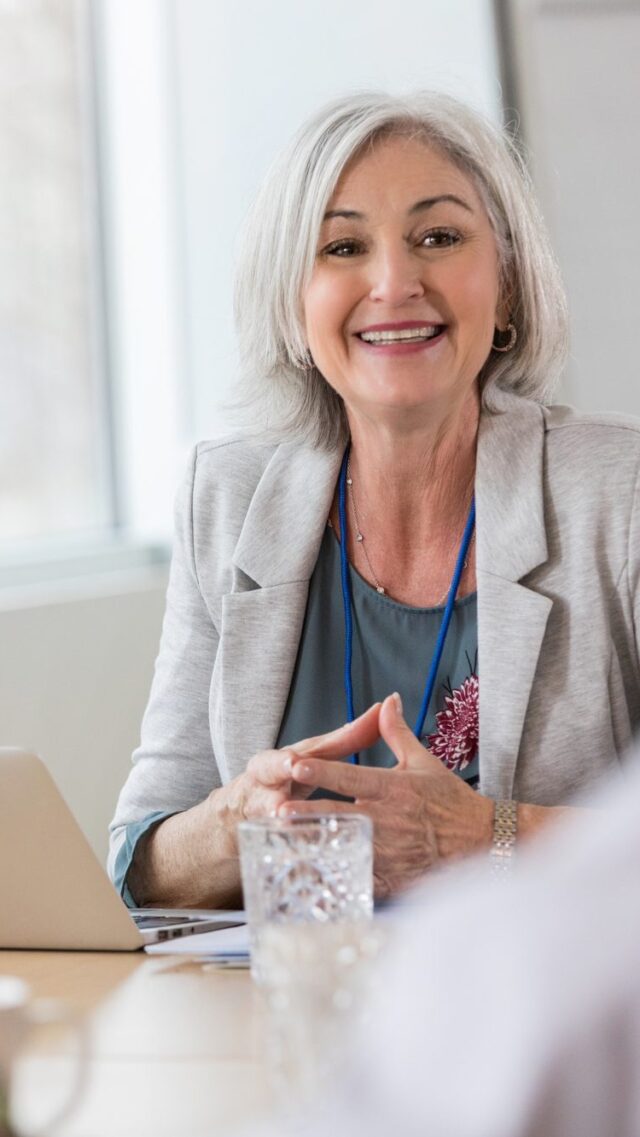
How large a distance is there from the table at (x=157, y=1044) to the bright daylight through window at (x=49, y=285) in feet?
7.66

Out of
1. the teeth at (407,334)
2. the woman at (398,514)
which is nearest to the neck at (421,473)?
the woman at (398,514)

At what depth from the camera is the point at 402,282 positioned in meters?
1.76

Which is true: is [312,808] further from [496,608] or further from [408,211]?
[408,211]

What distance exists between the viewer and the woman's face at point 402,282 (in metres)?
1.77

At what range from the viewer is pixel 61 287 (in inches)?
140

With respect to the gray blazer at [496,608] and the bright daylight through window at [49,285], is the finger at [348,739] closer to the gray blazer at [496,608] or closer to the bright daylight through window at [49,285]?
the gray blazer at [496,608]

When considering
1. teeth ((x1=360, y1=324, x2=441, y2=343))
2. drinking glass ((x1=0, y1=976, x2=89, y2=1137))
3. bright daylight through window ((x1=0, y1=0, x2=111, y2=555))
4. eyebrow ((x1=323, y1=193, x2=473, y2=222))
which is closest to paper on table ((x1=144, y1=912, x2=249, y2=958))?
drinking glass ((x1=0, y1=976, x2=89, y2=1137))

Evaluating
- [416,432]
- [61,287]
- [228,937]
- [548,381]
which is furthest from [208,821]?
[61,287]

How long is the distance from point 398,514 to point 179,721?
39 centimetres

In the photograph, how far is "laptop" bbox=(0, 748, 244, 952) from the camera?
3.92ft

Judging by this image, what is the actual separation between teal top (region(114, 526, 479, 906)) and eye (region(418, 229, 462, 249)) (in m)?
0.43

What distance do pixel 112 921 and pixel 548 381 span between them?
103 cm

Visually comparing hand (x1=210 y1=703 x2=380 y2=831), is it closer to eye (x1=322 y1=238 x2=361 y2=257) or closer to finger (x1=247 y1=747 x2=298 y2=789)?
finger (x1=247 y1=747 x2=298 y2=789)

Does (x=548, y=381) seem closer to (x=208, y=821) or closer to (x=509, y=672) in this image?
(x=509, y=672)
